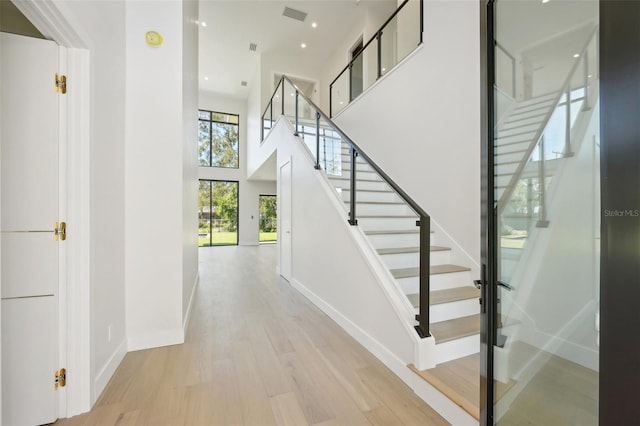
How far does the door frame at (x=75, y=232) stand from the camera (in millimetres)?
1594

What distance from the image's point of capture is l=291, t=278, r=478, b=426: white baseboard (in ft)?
5.10

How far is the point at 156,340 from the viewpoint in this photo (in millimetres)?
2406

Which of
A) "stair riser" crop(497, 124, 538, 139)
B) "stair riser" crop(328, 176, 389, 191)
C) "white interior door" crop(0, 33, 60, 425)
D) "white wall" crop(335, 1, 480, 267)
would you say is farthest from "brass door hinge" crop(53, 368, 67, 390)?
"white wall" crop(335, 1, 480, 267)

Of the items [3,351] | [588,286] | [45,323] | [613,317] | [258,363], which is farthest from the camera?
[258,363]

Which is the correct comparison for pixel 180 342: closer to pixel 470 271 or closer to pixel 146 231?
pixel 146 231

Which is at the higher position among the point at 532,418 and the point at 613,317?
the point at 613,317

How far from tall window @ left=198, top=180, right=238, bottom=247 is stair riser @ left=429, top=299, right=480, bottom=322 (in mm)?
9418

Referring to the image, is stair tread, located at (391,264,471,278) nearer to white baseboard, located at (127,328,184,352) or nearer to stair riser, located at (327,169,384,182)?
stair riser, located at (327,169,384,182)

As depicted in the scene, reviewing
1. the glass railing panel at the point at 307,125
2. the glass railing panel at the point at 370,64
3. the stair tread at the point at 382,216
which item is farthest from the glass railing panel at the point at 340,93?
the stair tread at the point at 382,216

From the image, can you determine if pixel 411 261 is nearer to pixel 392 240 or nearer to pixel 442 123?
pixel 392 240

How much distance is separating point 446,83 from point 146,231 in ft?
12.1

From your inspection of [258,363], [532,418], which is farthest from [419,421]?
[258,363]

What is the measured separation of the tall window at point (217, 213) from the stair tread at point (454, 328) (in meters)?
9.48

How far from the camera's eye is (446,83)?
3287 millimetres
